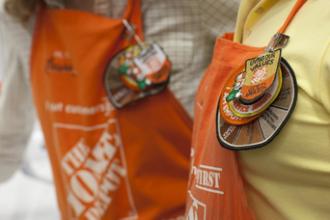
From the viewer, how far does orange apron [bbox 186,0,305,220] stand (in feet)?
1.37

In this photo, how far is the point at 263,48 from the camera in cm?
43

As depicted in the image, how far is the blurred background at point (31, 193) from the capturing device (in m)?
1.27

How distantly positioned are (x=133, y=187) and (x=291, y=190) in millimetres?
373

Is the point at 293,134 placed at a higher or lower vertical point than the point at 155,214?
higher

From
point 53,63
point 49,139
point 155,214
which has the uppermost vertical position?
point 53,63

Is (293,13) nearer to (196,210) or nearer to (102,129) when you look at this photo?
(196,210)

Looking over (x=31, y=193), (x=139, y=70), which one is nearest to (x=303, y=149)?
(x=139, y=70)

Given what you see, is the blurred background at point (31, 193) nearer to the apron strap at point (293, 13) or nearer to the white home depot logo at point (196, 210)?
the white home depot logo at point (196, 210)

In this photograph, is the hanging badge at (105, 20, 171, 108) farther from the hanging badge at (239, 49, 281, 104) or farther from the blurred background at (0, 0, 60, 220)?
the blurred background at (0, 0, 60, 220)

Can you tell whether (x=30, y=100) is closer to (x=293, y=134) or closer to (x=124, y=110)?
(x=124, y=110)

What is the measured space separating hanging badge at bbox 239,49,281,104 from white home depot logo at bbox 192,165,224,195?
8 cm

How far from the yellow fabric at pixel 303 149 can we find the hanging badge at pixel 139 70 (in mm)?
282

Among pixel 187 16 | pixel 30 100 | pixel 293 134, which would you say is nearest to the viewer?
pixel 293 134

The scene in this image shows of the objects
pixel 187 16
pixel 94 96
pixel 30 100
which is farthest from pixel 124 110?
pixel 30 100
